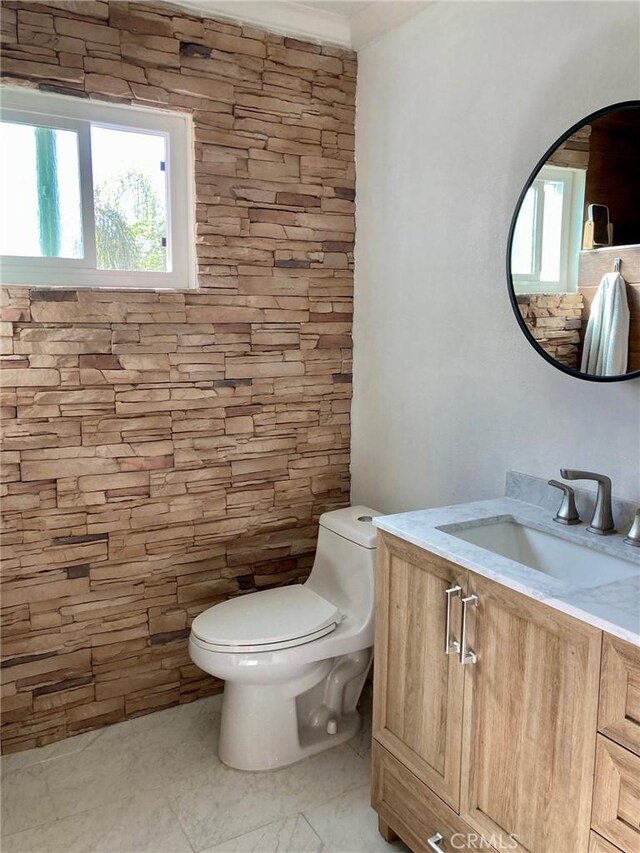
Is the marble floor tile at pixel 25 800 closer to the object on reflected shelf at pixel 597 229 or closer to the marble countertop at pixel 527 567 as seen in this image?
the marble countertop at pixel 527 567

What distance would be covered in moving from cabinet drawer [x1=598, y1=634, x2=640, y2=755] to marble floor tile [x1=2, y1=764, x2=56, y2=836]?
163cm

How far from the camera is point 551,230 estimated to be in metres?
1.84

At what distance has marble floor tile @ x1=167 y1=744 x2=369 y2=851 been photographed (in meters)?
1.97

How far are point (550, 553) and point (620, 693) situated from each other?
60 centimetres

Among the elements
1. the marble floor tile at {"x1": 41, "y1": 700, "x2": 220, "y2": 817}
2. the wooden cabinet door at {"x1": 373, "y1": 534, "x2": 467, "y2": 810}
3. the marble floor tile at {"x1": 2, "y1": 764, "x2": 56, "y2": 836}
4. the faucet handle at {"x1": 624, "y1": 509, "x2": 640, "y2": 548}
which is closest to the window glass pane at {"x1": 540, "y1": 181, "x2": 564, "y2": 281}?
the faucet handle at {"x1": 624, "y1": 509, "x2": 640, "y2": 548}

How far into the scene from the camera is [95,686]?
2424mm

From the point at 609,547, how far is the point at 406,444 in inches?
39.1

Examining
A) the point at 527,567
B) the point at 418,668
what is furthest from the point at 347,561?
the point at 527,567

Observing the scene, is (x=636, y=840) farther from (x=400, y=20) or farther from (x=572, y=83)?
(x=400, y=20)

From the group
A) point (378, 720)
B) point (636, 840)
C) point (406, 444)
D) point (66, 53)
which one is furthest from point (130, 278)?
point (636, 840)

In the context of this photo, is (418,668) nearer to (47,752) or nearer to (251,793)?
(251,793)

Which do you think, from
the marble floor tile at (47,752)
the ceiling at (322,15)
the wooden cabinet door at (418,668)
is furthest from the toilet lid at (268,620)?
the ceiling at (322,15)

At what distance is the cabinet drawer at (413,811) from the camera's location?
160cm

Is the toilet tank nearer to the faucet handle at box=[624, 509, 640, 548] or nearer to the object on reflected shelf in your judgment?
the faucet handle at box=[624, 509, 640, 548]
